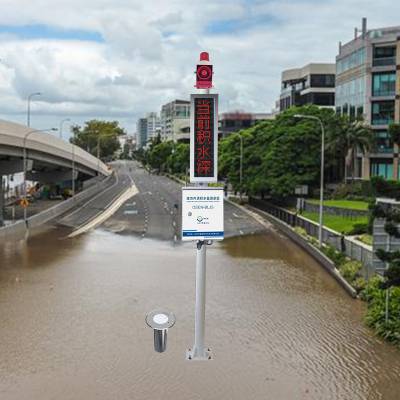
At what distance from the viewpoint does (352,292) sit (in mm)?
26344

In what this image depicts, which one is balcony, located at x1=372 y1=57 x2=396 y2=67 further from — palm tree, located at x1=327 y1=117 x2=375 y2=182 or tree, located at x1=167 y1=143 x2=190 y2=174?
tree, located at x1=167 y1=143 x2=190 y2=174

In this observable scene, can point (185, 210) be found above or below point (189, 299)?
above

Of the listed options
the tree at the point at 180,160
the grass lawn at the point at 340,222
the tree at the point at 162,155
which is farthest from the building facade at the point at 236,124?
the grass lawn at the point at 340,222

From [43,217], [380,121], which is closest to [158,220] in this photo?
[43,217]

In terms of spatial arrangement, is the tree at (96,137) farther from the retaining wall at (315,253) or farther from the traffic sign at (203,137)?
the traffic sign at (203,137)

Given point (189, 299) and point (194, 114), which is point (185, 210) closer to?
point (194, 114)

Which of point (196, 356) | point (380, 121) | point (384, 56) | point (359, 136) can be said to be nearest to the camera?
point (196, 356)

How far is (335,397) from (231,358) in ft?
11.2

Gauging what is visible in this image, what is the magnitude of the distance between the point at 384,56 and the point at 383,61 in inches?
28.2

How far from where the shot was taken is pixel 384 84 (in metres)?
62.2

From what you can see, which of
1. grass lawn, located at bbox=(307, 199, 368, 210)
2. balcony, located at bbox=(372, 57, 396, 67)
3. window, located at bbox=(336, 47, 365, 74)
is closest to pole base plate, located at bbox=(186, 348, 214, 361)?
grass lawn, located at bbox=(307, 199, 368, 210)

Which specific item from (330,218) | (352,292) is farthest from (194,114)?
(330,218)

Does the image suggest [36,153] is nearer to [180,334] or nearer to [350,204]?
[350,204]

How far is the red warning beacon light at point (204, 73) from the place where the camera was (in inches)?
328
